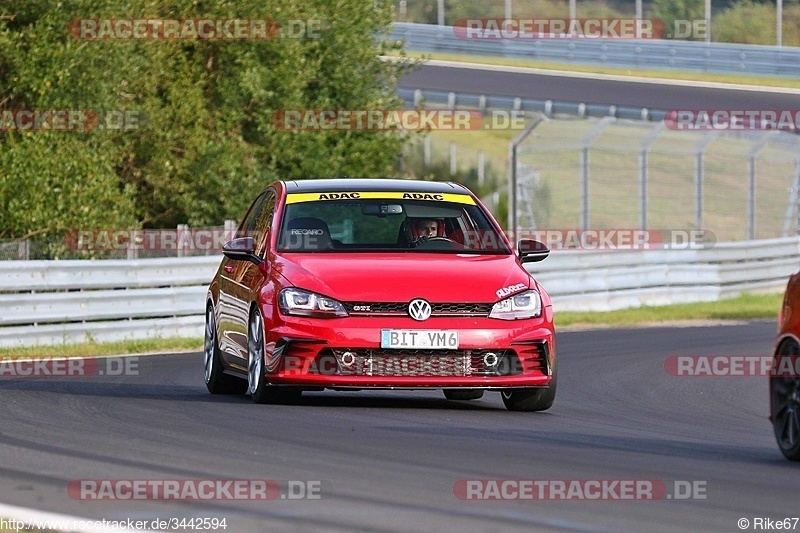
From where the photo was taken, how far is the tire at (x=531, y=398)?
37.0ft

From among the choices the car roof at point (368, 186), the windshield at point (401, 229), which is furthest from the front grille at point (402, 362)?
the car roof at point (368, 186)

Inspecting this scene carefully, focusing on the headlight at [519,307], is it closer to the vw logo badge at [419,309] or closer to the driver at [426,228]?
the vw logo badge at [419,309]

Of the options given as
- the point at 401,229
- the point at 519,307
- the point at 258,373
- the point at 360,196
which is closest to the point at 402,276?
the point at 519,307

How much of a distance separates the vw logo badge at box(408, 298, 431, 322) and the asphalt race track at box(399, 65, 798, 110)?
3144 centimetres

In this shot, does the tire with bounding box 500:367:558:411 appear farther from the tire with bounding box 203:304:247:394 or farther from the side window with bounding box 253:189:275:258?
the tire with bounding box 203:304:247:394

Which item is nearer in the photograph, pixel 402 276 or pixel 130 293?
pixel 402 276

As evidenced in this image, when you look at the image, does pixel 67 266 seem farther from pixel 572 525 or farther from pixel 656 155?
pixel 656 155

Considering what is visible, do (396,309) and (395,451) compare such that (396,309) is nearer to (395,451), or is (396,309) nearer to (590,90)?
(395,451)

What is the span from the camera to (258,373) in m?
11.2

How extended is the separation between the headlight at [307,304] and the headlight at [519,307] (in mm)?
1006

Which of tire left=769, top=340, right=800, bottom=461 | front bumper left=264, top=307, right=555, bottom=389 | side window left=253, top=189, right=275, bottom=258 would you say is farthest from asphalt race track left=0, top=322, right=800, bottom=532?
side window left=253, top=189, right=275, bottom=258

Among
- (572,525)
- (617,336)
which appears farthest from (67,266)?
(572,525)

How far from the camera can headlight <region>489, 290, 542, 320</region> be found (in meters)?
10.9

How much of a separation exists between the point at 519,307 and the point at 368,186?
189 cm
